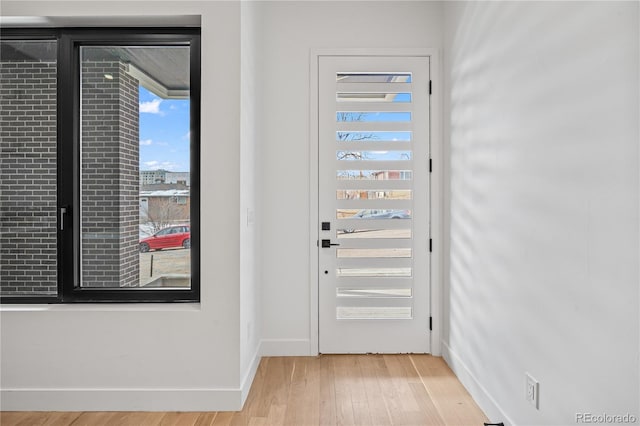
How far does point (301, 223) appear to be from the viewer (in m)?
3.27

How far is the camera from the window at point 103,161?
254cm

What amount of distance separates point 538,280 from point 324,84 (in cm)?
217

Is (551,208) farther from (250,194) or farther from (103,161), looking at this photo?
(103,161)

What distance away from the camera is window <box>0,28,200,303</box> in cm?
254

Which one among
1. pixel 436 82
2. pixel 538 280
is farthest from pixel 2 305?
pixel 436 82

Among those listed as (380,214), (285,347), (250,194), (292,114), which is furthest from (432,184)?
(285,347)

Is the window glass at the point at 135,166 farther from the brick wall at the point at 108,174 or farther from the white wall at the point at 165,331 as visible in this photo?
the white wall at the point at 165,331

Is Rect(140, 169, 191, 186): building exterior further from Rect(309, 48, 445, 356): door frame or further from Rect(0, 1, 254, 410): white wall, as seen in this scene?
Rect(309, 48, 445, 356): door frame

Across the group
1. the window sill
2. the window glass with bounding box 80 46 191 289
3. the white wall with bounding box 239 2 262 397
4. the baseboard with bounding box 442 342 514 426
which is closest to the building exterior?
the window glass with bounding box 80 46 191 289

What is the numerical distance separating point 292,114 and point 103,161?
1.40 metres

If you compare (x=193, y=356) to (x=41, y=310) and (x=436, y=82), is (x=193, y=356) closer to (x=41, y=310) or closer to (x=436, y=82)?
(x=41, y=310)

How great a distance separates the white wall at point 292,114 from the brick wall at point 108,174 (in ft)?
3.31

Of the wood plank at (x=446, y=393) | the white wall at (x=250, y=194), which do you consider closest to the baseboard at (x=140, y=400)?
the white wall at (x=250, y=194)

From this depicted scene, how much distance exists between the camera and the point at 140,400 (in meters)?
2.38
